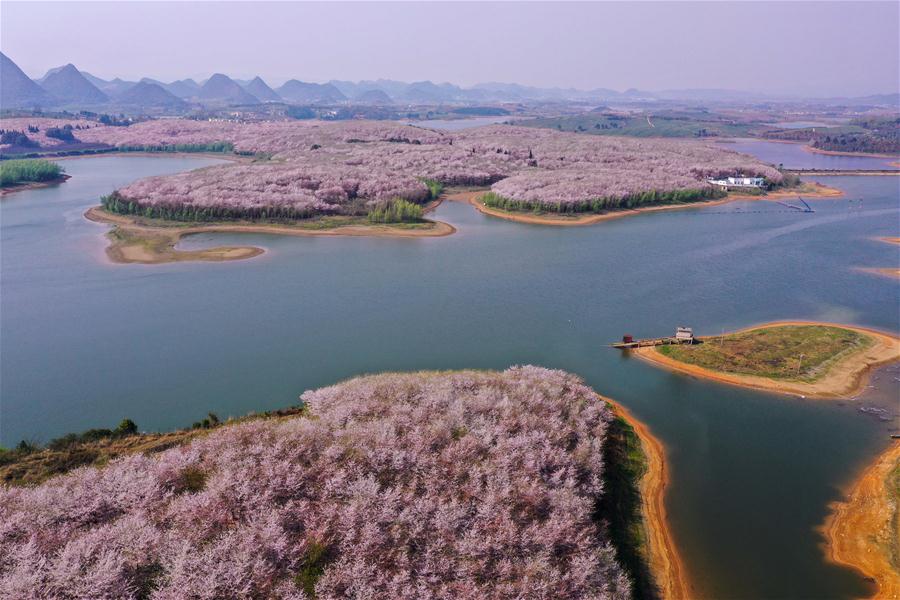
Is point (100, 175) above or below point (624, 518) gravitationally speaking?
above

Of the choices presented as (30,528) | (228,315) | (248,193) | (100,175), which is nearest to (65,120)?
(100,175)

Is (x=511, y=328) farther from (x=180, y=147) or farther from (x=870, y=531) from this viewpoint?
(x=180, y=147)

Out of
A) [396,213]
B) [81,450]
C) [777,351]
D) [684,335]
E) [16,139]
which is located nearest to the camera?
[81,450]

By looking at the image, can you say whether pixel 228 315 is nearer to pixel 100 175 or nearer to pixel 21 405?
pixel 21 405

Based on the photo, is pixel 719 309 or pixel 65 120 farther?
pixel 65 120

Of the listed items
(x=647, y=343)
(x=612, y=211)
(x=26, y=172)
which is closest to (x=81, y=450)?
(x=647, y=343)

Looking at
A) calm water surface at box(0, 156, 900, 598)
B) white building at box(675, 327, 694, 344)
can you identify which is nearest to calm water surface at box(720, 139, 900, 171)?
calm water surface at box(0, 156, 900, 598)

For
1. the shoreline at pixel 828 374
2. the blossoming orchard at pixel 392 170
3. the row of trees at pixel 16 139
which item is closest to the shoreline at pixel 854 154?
the blossoming orchard at pixel 392 170

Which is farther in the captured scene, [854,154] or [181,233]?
[854,154]
